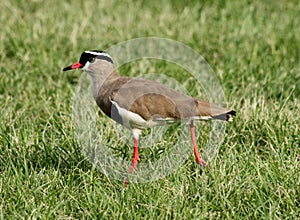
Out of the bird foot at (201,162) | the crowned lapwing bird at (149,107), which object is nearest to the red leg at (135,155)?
the crowned lapwing bird at (149,107)

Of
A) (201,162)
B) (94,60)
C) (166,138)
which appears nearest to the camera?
(201,162)

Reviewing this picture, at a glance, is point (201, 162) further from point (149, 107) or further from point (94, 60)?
point (94, 60)

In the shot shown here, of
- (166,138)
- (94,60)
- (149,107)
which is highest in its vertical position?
(94,60)

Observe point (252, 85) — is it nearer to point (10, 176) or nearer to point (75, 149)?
point (75, 149)

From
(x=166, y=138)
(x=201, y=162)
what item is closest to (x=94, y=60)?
(x=166, y=138)

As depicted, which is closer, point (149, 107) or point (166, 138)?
point (149, 107)

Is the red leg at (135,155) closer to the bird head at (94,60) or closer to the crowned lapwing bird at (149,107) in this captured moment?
the crowned lapwing bird at (149,107)

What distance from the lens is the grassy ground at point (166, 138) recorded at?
13.6 feet

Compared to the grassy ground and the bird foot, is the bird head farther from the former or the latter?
the bird foot

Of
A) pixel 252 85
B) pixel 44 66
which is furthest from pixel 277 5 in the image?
pixel 44 66

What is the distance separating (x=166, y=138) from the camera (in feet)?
17.0

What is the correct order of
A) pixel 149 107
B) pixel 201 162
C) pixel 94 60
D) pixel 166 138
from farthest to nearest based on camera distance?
pixel 166 138 < pixel 94 60 < pixel 201 162 < pixel 149 107

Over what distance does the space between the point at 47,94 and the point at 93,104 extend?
0.62 meters

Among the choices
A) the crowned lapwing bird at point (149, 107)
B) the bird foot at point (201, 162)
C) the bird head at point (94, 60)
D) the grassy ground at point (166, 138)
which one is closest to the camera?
the grassy ground at point (166, 138)
